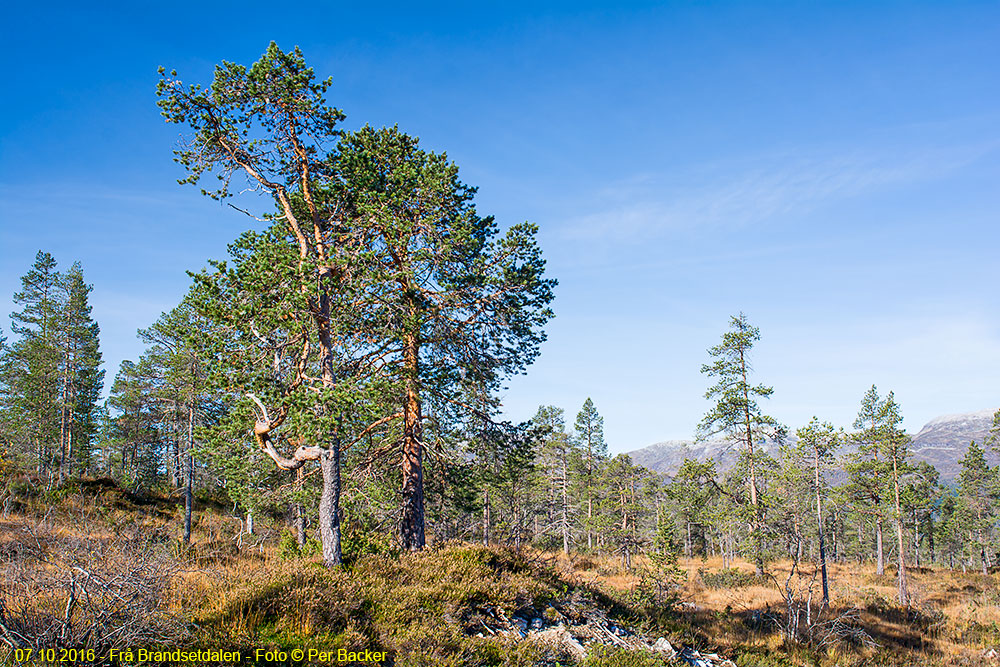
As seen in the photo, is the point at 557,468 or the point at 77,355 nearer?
the point at 77,355

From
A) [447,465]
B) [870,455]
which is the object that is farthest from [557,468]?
[447,465]

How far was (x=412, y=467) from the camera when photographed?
12281 millimetres

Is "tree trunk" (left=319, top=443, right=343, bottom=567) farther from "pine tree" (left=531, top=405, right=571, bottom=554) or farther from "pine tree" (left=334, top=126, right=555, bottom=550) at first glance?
"pine tree" (left=531, top=405, right=571, bottom=554)

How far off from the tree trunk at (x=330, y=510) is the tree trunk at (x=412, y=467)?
2.00m

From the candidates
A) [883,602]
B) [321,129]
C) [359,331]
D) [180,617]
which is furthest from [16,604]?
[883,602]

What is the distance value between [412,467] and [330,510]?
93.7 inches

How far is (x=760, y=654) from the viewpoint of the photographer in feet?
41.2

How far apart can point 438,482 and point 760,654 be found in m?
8.85

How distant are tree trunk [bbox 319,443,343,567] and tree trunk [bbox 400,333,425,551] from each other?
6.56ft

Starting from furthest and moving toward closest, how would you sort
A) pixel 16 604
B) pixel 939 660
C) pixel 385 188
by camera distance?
pixel 939 660 < pixel 385 188 < pixel 16 604

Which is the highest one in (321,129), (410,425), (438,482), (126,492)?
(321,129)

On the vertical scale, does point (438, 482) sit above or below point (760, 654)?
above

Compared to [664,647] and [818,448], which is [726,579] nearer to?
[818,448]

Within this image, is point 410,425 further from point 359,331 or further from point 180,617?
point 180,617
